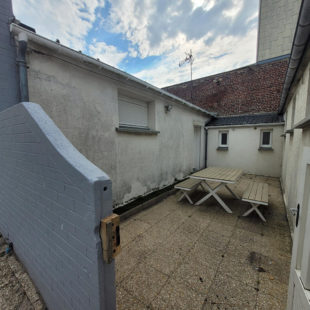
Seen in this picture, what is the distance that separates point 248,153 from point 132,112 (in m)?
6.27

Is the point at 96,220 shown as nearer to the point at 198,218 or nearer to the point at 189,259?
the point at 189,259

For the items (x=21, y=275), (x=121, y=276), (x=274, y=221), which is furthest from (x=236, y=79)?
(x=21, y=275)

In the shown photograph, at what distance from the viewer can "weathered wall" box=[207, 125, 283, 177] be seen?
6738mm

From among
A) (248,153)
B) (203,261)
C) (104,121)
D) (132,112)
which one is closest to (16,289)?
(203,261)

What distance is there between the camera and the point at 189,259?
2.13 metres

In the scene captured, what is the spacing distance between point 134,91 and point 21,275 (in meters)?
3.87

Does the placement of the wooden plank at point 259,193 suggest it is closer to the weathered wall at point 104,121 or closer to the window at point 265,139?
the weathered wall at point 104,121

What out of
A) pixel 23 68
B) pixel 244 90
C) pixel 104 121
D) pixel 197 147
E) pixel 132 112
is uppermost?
pixel 244 90

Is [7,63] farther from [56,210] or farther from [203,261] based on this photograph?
[203,261]

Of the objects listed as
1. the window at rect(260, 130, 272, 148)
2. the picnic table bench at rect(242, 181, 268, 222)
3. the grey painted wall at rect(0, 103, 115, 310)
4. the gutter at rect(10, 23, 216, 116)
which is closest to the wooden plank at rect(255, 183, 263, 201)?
the picnic table bench at rect(242, 181, 268, 222)

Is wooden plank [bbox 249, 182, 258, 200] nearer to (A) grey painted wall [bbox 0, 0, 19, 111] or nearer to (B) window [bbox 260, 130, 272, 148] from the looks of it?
(B) window [bbox 260, 130, 272, 148]

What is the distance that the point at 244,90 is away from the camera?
873cm

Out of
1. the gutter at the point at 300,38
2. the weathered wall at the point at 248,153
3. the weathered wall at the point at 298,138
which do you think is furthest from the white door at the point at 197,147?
the gutter at the point at 300,38

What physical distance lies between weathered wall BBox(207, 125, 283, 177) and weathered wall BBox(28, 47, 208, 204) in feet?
12.6
